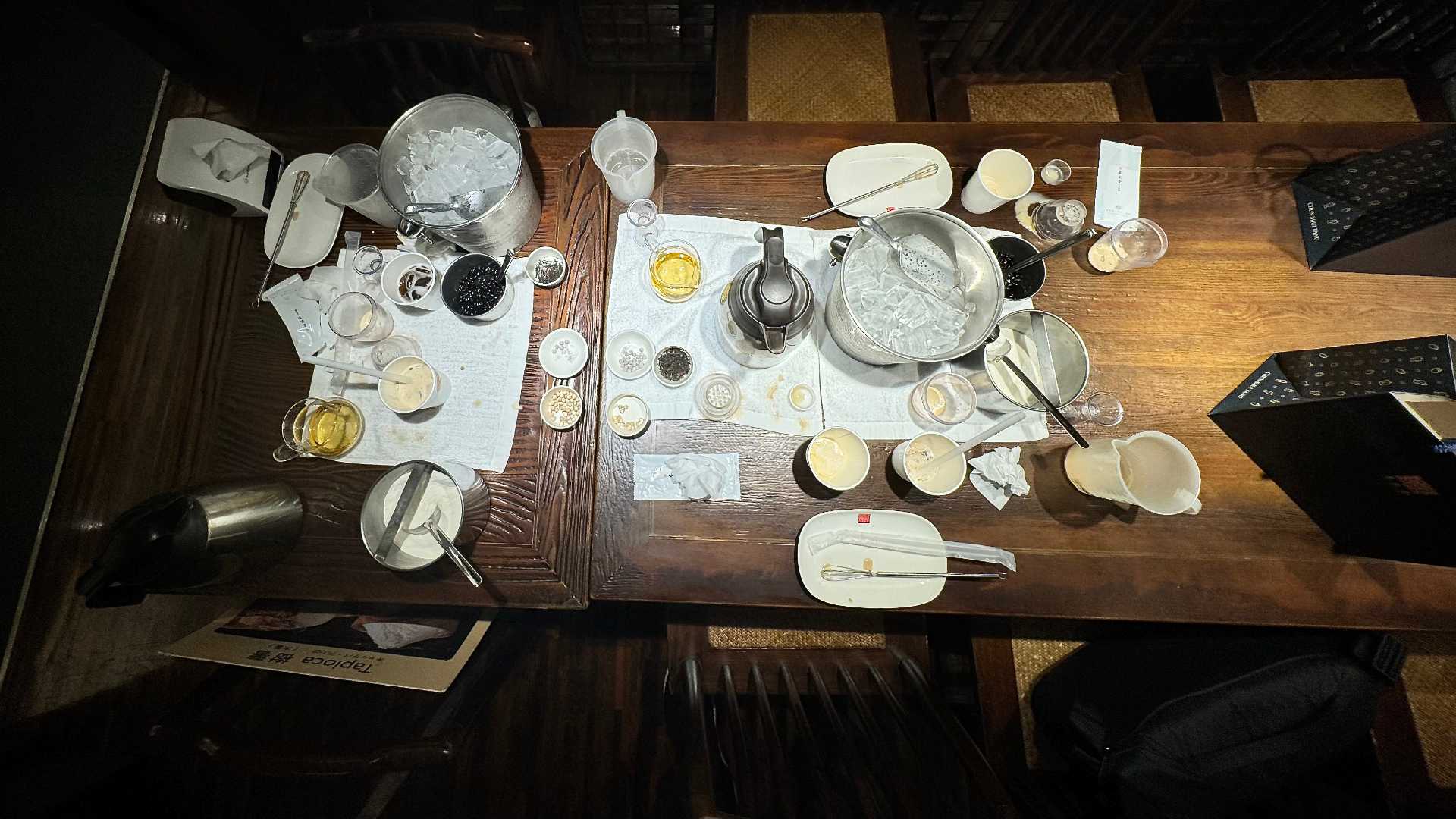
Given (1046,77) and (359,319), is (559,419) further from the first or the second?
(1046,77)

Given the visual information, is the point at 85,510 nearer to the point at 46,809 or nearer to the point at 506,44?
the point at 46,809

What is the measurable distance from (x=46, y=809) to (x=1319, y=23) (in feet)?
16.6

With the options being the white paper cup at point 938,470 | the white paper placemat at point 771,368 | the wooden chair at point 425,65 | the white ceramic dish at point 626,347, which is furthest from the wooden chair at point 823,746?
the wooden chair at point 425,65

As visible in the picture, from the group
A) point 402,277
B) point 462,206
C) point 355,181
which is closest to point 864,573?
point 462,206

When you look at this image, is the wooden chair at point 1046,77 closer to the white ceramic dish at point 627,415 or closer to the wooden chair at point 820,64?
the wooden chair at point 820,64

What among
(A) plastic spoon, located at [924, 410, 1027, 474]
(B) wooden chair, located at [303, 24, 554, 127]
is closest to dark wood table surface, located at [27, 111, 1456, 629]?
(A) plastic spoon, located at [924, 410, 1027, 474]

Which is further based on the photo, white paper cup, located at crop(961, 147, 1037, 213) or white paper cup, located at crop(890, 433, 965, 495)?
white paper cup, located at crop(961, 147, 1037, 213)

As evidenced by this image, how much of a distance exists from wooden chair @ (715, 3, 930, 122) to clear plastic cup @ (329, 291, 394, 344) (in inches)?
61.1

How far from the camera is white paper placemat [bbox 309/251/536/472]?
138 cm

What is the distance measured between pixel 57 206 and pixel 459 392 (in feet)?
4.94

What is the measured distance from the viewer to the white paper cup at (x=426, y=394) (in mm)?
1369

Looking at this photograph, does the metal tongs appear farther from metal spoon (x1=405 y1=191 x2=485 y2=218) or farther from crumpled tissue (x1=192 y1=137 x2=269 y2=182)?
crumpled tissue (x1=192 y1=137 x2=269 y2=182)

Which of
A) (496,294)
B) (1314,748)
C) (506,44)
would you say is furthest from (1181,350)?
(506,44)

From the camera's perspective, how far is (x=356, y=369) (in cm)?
133
